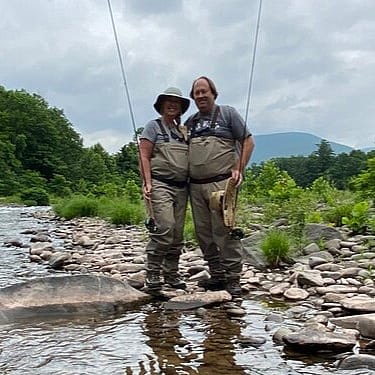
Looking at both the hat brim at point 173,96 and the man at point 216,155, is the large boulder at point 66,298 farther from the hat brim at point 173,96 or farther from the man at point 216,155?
the hat brim at point 173,96

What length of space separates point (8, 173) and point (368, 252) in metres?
56.2

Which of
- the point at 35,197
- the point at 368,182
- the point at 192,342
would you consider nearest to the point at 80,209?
the point at 368,182

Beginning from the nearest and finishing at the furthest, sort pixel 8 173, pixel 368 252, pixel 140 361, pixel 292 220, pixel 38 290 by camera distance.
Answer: pixel 140 361
pixel 38 290
pixel 368 252
pixel 292 220
pixel 8 173

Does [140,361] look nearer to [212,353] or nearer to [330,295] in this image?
[212,353]

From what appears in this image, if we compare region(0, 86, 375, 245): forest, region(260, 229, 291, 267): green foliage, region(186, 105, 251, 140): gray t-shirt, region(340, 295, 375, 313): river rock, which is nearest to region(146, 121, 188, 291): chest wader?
region(186, 105, 251, 140): gray t-shirt

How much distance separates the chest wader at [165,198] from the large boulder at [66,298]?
1.13ft

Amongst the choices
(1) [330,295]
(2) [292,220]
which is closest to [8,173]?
(2) [292,220]

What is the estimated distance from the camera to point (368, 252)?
26.1 feet

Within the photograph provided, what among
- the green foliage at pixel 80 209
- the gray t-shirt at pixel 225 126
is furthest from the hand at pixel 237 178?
the green foliage at pixel 80 209

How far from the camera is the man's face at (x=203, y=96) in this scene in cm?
579

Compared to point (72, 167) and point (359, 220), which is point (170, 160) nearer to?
point (359, 220)

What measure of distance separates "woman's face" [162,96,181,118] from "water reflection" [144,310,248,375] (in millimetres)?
1865

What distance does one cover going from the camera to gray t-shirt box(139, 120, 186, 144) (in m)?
5.92

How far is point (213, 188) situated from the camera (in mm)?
5883
